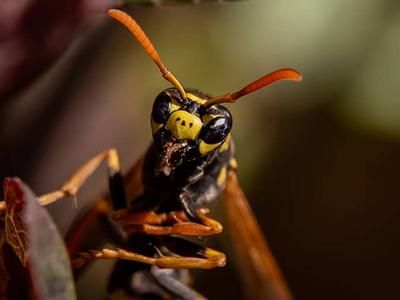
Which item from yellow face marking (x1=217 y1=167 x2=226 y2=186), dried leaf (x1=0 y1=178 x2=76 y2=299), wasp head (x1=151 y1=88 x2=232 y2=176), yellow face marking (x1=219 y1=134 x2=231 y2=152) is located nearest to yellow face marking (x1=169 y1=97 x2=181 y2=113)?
wasp head (x1=151 y1=88 x2=232 y2=176)

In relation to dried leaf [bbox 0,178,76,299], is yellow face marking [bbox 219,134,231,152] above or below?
below

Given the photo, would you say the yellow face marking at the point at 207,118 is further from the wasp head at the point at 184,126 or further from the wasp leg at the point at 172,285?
the wasp leg at the point at 172,285

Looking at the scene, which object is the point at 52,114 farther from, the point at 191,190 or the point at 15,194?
the point at 15,194

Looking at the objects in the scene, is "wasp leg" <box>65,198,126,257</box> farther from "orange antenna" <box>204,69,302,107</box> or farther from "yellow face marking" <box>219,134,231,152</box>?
"orange antenna" <box>204,69,302,107</box>

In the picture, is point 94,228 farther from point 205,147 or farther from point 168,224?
point 205,147

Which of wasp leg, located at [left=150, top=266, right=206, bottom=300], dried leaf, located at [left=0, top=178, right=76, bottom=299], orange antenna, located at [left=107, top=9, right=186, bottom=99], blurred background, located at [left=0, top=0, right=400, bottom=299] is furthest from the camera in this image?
blurred background, located at [left=0, top=0, right=400, bottom=299]

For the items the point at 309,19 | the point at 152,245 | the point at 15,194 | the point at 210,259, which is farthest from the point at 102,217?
the point at 309,19

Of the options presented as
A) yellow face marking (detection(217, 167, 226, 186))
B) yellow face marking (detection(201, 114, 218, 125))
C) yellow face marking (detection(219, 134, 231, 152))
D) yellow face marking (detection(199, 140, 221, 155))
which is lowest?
yellow face marking (detection(217, 167, 226, 186))
